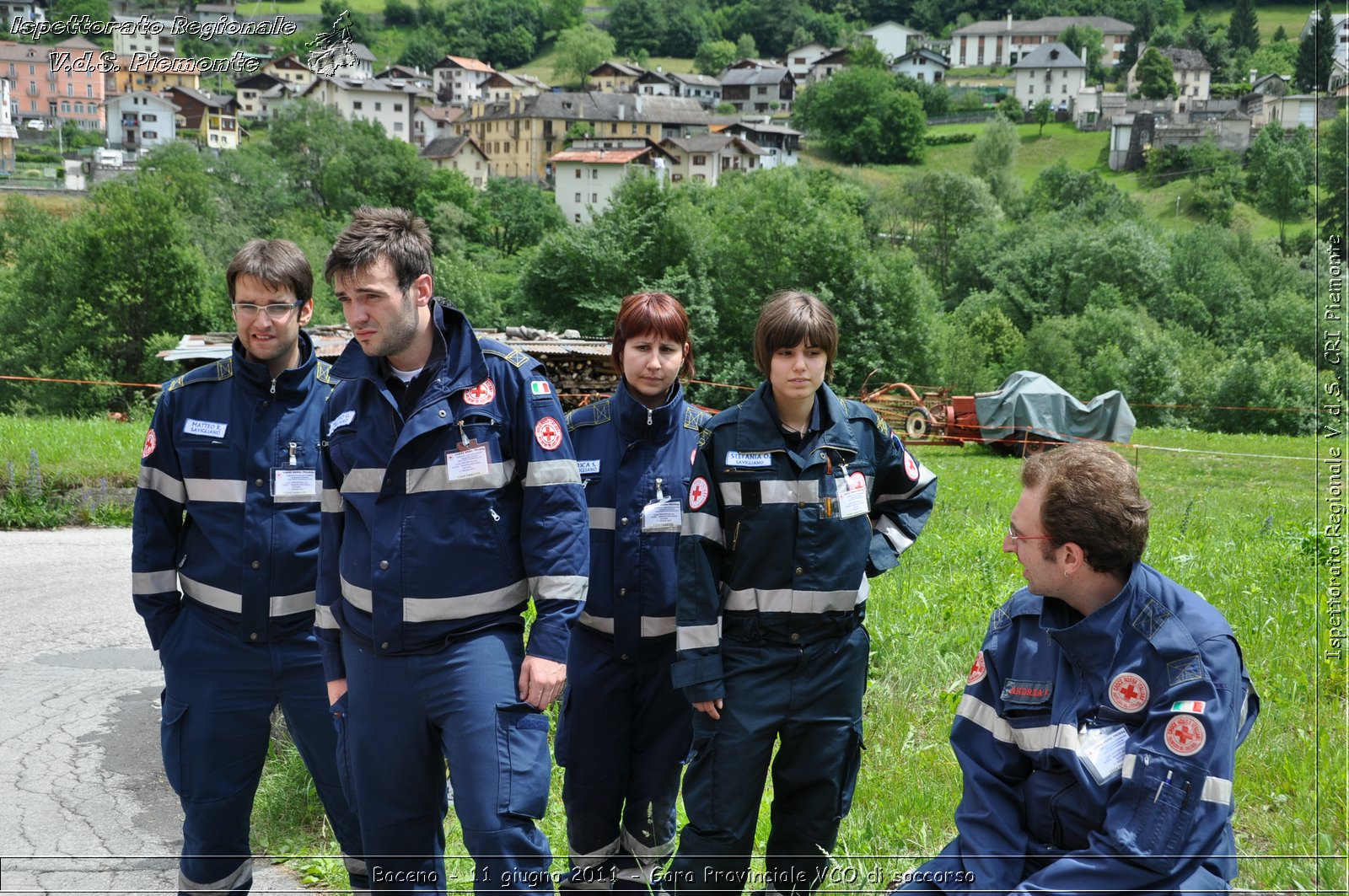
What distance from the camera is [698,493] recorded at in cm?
344

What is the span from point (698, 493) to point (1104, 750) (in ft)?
4.69

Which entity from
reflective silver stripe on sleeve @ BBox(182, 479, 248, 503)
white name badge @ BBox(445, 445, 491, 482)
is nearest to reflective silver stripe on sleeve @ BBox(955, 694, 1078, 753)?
white name badge @ BBox(445, 445, 491, 482)

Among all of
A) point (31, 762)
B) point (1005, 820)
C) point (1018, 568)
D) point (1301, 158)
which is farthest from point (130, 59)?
point (1301, 158)

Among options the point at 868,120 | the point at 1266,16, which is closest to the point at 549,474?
the point at 1266,16

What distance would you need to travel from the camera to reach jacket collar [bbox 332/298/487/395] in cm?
313

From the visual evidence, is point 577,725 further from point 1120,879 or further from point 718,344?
point 718,344

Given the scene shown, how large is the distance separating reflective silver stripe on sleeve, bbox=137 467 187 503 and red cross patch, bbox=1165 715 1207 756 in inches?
123

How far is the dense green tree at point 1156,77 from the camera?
404 feet

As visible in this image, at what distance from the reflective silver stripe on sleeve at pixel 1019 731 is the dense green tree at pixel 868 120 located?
118616mm

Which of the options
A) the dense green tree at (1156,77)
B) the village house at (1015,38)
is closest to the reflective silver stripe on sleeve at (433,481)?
the dense green tree at (1156,77)

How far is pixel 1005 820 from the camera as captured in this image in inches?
103

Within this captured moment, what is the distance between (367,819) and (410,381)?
49.9 inches

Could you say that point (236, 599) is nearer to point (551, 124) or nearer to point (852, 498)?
point (852, 498)

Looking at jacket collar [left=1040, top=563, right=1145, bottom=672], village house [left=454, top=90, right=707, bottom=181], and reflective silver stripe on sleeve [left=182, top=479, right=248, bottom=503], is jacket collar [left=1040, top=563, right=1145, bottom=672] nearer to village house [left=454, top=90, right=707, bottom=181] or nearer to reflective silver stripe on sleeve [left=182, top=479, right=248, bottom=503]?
reflective silver stripe on sleeve [left=182, top=479, right=248, bottom=503]
